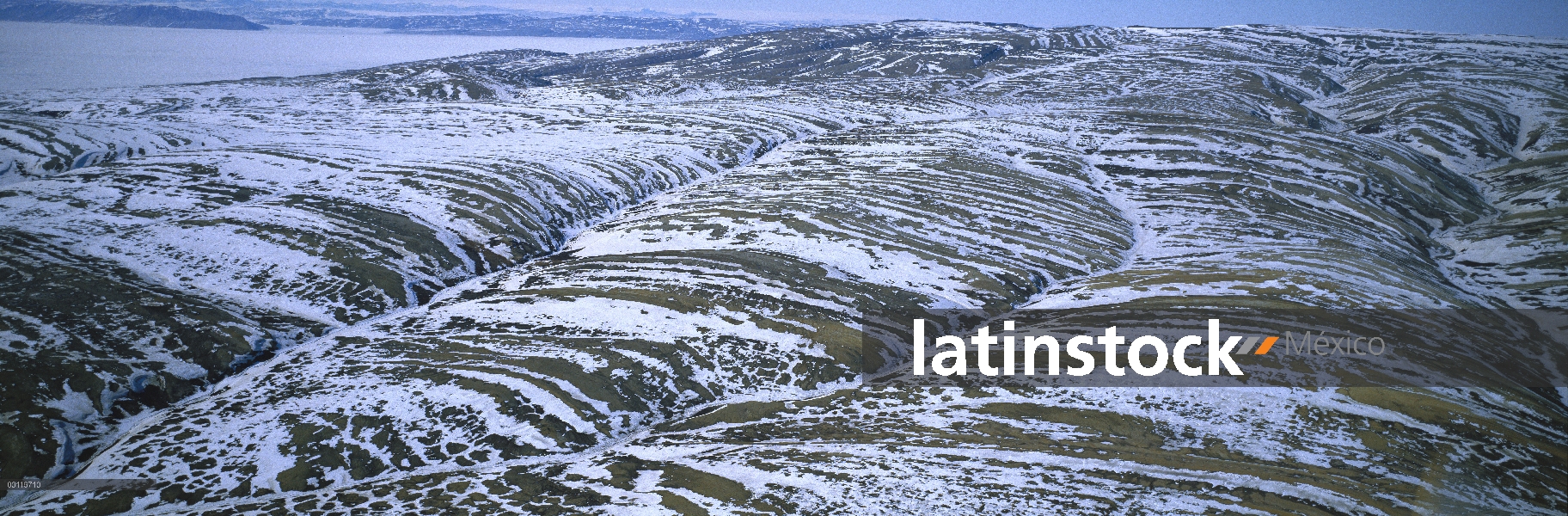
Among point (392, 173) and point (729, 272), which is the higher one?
point (392, 173)

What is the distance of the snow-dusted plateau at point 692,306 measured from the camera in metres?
31.4

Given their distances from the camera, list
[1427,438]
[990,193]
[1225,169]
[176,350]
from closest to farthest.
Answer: [1427,438] < [176,350] < [990,193] < [1225,169]

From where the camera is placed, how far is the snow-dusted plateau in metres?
31.4

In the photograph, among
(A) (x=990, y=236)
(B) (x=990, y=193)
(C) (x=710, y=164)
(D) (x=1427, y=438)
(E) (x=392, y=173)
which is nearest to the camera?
(D) (x=1427, y=438)

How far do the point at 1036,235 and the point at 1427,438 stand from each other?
139ft

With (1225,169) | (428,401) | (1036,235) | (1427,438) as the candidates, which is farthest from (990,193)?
(428,401)

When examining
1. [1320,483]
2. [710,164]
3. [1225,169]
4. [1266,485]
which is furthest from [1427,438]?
[710,164]

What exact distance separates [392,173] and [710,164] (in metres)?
43.2

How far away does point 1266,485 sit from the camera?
29.2 m

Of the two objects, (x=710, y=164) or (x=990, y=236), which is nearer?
(x=990, y=236)

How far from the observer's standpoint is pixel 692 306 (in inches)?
2088

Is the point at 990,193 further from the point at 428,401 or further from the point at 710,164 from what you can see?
the point at 428,401

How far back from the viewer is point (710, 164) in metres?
110

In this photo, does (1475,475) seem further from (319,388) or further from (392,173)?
(392,173)
